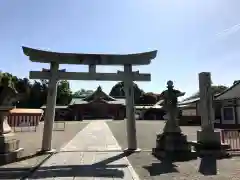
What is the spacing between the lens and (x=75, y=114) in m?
54.9

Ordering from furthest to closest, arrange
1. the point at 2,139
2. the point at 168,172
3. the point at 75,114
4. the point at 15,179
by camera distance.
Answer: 1. the point at 75,114
2. the point at 2,139
3. the point at 168,172
4. the point at 15,179

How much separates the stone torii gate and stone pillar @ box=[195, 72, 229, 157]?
2478 mm

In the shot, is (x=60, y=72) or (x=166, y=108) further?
(x=60, y=72)

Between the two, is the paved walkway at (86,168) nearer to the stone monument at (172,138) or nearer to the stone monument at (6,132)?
the stone monument at (6,132)

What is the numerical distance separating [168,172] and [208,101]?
464cm

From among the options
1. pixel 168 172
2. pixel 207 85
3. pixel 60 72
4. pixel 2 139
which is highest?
pixel 60 72

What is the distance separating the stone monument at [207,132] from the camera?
9.41 m

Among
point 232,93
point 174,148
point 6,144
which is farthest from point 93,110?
point 6,144

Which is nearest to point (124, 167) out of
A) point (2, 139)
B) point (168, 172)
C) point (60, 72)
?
point (168, 172)

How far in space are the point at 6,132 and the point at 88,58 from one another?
4516 millimetres

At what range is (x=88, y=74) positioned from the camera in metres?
10.9

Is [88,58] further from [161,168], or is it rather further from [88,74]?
[161,168]

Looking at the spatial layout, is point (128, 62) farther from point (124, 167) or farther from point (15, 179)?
point (15, 179)

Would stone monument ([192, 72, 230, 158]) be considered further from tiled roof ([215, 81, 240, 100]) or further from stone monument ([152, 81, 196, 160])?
tiled roof ([215, 81, 240, 100])
